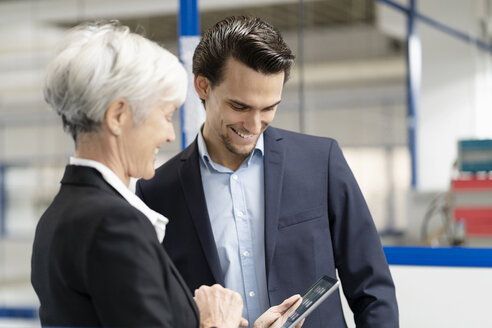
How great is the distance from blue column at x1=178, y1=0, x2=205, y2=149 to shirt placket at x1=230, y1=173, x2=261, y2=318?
0.89 metres

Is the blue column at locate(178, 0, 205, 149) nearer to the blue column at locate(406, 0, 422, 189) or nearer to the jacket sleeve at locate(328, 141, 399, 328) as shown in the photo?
the jacket sleeve at locate(328, 141, 399, 328)

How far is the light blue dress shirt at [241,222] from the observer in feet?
5.78

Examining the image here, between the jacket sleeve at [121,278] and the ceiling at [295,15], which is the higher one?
the ceiling at [295,15]

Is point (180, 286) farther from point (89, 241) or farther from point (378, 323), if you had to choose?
point (378, 323)

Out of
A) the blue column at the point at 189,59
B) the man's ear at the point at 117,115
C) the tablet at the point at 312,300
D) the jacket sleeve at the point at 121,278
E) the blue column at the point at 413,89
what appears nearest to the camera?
the jacket sleeve at the point at 121,278

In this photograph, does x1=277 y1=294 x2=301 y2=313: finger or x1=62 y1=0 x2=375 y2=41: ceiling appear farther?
x1=62 y1=0 x2=375 y2=41: ceiling

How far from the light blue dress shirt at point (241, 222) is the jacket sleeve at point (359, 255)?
20 cm

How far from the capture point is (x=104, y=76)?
1.20 metres

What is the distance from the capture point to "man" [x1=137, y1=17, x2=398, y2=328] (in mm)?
1728

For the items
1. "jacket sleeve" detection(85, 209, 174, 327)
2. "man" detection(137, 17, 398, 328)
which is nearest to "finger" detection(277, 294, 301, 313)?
"man" detection(137, 17, 398, 328)

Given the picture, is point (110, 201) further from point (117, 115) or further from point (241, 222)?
point (241, 222)

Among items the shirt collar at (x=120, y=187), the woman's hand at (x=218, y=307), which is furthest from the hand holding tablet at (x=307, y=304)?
the shirt collar at (x=120, y=187)

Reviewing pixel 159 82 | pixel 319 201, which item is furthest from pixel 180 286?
pixel 319 201

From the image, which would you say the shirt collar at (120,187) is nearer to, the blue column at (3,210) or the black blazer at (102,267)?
the black blazer at (102,267)
